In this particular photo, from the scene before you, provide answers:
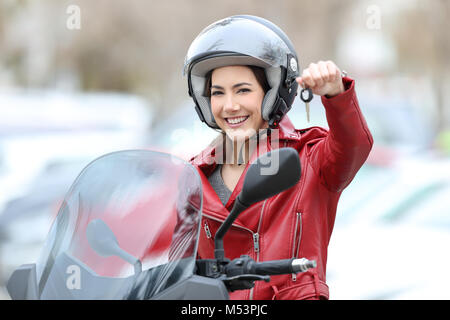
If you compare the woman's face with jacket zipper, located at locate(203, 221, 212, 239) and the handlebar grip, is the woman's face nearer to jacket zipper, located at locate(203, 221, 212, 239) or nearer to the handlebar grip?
jacket zipper, located at locate(203, 221, 212, 239)

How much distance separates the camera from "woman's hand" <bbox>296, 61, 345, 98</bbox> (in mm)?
2193

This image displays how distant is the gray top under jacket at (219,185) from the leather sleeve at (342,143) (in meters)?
0.39

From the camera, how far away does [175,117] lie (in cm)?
829

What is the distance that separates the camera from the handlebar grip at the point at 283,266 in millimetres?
1939

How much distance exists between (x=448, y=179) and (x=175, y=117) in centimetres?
361

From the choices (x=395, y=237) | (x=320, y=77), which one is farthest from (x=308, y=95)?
(x=395, y=237)

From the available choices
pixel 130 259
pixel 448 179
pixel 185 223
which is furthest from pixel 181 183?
pixel 448 179

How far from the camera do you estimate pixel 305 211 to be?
253 centimetres

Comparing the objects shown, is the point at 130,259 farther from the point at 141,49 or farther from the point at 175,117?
the point at 141,49

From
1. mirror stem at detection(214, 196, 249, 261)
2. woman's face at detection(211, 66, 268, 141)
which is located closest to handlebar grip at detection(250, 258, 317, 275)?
mirror stem at detection(214, 196, 249, 261)

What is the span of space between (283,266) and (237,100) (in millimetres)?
924

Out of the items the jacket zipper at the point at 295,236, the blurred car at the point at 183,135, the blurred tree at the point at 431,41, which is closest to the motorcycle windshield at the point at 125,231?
the jacket zipper at the point at 295,236

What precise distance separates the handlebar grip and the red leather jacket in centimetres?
45

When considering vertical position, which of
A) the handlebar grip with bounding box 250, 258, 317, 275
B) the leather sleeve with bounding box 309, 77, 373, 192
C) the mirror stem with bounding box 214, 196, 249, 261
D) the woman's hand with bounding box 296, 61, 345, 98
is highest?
the woman's hand with bounding box 296, 61, 345, 98
